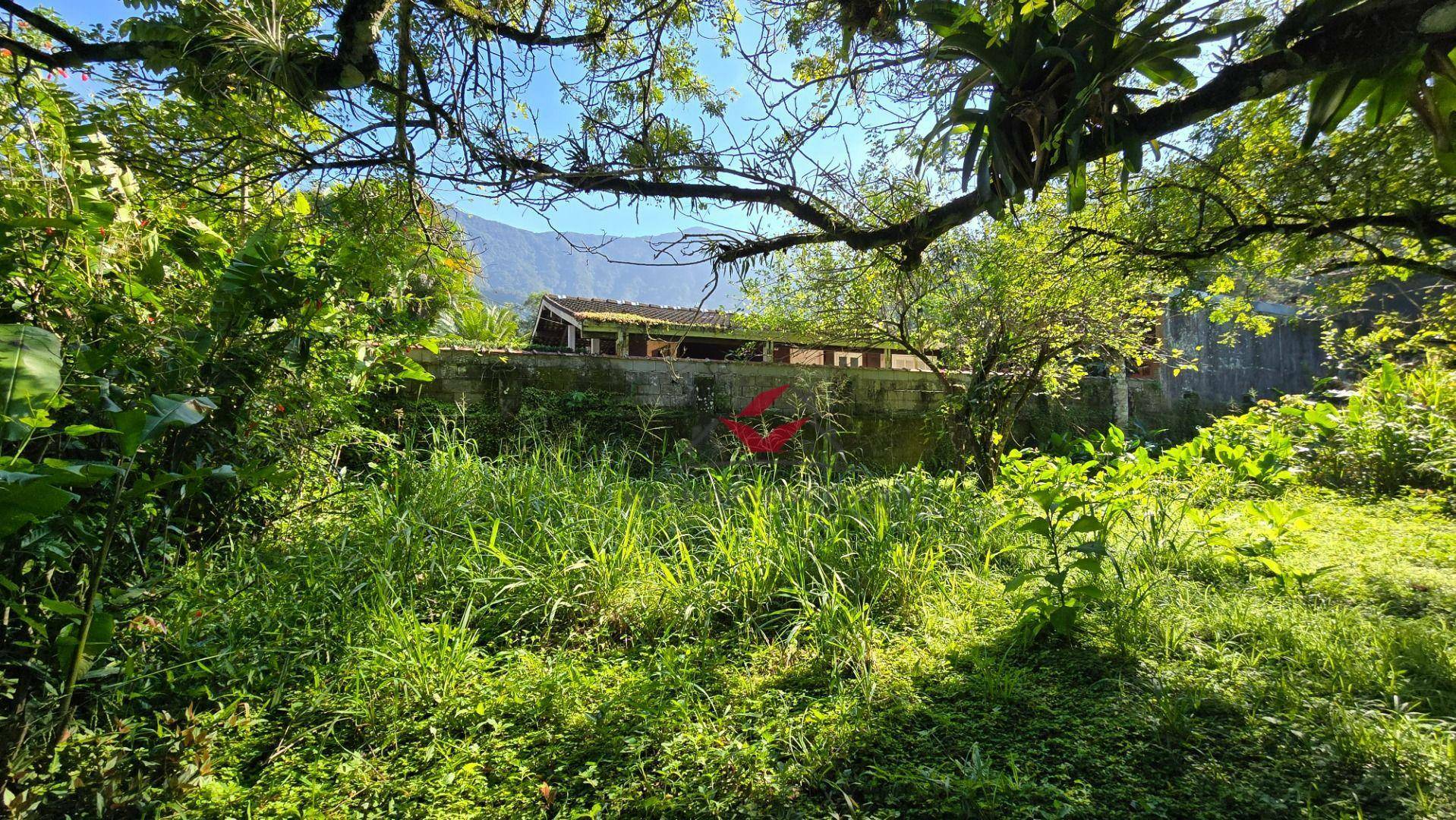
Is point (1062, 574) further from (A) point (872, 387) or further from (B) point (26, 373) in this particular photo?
(A) point (872, 387)

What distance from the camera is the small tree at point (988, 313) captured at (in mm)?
3783

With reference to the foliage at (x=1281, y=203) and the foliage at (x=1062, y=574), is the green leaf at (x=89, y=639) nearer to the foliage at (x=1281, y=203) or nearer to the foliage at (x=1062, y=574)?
the foliage at (x=1062, y=574)

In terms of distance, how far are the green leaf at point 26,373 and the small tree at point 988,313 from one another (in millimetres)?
3226

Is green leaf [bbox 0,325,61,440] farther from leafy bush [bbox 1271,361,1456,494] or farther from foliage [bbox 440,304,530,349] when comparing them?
leafy bush [bbox 1271,361,1456,494]

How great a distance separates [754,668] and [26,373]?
A: 192 centimetres

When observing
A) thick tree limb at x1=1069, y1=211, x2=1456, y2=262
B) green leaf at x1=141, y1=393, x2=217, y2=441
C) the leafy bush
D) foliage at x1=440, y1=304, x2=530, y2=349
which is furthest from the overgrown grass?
foliage at x1=440, y1=304, x2=530, y2=349

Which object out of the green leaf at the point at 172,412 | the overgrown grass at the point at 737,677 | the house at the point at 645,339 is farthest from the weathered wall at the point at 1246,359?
the green leaf at the point at 172,412

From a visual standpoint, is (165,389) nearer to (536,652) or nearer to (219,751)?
(219,751)

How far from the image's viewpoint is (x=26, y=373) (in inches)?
43.6

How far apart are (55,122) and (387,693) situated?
175 centimetres

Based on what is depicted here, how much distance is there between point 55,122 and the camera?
147 centimetres

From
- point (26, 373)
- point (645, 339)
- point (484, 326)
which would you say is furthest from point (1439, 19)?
point (645, 339)

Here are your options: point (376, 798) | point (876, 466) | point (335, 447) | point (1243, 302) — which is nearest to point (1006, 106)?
point (376, 798)

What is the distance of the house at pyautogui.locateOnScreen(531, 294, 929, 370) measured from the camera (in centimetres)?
789
